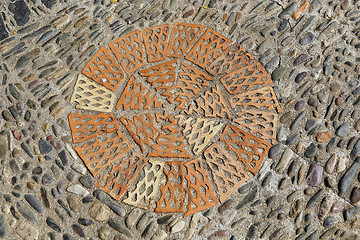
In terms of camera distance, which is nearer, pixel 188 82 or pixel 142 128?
pixel 142 128

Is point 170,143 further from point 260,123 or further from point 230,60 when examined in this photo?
point 230,60

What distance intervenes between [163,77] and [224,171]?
1035 mm

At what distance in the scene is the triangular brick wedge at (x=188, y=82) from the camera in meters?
4.14

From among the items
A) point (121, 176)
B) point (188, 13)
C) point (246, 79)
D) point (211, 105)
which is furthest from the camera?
point (188, 13)

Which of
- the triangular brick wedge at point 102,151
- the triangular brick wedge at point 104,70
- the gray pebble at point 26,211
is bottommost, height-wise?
the gray pebble at point 26,211

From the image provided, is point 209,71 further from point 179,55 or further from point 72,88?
point 72,88

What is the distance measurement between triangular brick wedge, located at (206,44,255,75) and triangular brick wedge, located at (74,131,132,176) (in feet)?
3.44

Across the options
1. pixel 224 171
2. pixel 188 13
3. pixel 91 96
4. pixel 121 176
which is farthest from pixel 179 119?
pixel 188 13

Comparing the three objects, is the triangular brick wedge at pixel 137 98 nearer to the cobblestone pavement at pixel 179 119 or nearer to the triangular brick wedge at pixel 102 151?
the cobblestone pavement at pixel 179 119

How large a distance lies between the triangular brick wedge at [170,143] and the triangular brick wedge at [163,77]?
0.25 metres

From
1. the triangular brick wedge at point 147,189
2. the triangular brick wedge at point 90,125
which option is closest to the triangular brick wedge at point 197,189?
the triangular brick wedge at point 147,189

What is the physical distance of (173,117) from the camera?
4.05m

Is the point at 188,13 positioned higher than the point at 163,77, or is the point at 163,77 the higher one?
the point at 188,13

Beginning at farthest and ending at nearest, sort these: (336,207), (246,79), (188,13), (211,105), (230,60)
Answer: (188,13), (230,60), (246,79), (211,105), (336,207)
